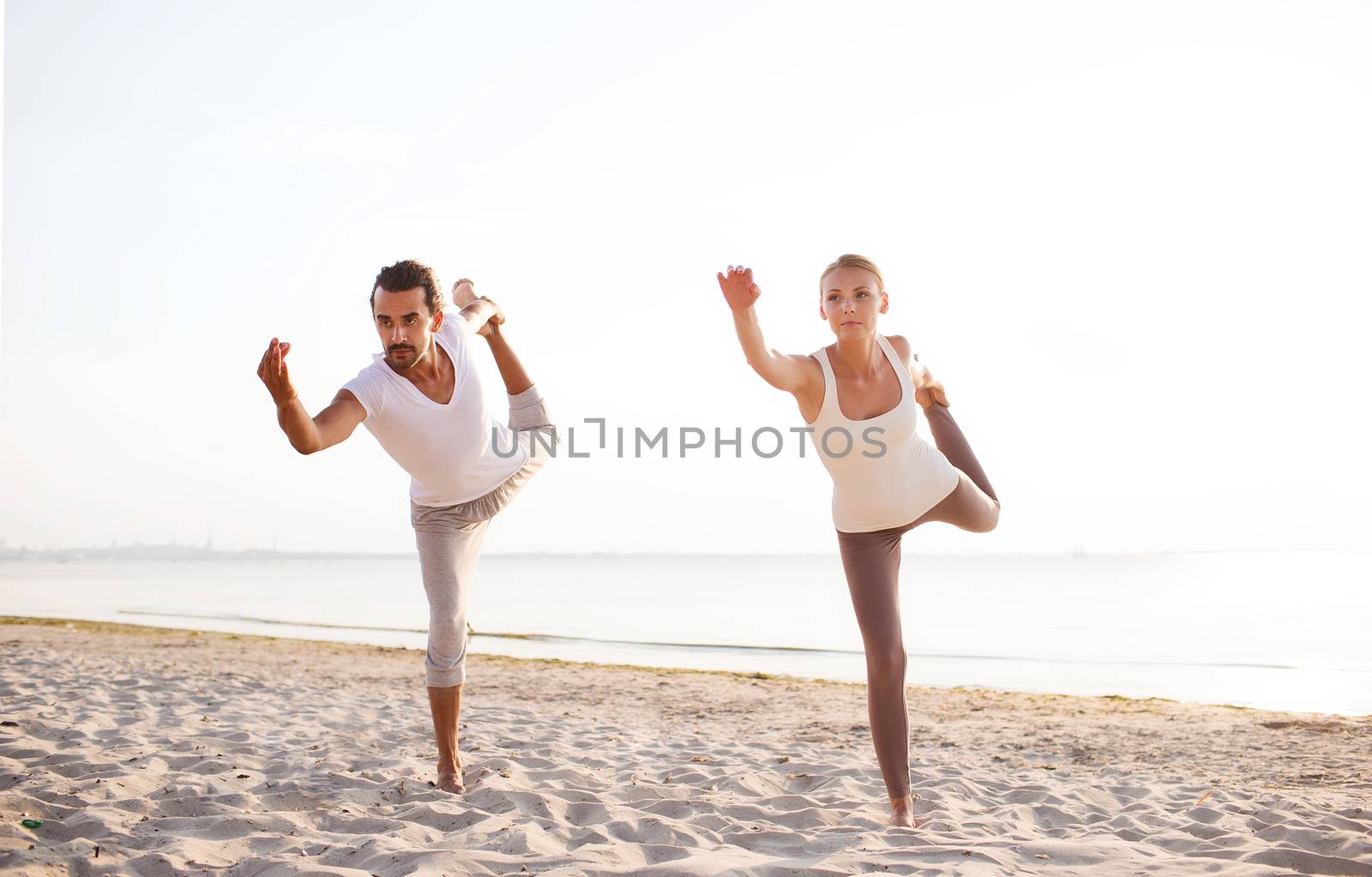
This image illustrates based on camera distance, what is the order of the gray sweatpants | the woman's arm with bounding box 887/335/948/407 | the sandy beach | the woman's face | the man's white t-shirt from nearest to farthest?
the sandy beach < the woman's face < the man's white t-shirt < the woman's arm with bounding box 887/335/948/407 < the gray sweatpants

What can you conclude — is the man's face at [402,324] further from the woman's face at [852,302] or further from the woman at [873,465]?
the woman's face at [852,302]

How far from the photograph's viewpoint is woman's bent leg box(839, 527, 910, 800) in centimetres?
371

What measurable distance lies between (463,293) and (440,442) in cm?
99

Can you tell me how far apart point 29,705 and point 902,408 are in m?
5.55

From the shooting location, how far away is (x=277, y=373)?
3184 millimetres

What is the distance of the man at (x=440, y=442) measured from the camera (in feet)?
13.0

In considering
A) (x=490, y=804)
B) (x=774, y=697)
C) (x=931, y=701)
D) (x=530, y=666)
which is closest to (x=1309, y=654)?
(x=931, y=701)

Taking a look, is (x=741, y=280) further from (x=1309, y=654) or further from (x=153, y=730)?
(x=1309, y=654)

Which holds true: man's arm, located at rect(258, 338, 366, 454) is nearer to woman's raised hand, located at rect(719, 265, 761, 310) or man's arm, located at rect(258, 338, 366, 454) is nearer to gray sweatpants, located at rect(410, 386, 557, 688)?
gray sweatpants, located at rect(410, 386, 557, 688)

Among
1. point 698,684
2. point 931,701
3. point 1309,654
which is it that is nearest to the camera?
point 931,701

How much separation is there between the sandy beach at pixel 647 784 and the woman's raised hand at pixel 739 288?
1.84m

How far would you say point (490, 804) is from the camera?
3.85 metres

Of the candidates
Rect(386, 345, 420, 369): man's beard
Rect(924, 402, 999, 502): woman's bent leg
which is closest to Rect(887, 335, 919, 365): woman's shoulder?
Rect(924, 402, 999, 502): woman's bent leg

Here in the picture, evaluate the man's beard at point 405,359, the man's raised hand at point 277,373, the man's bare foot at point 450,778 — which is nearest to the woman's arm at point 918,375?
the man's beard at point 405,359
